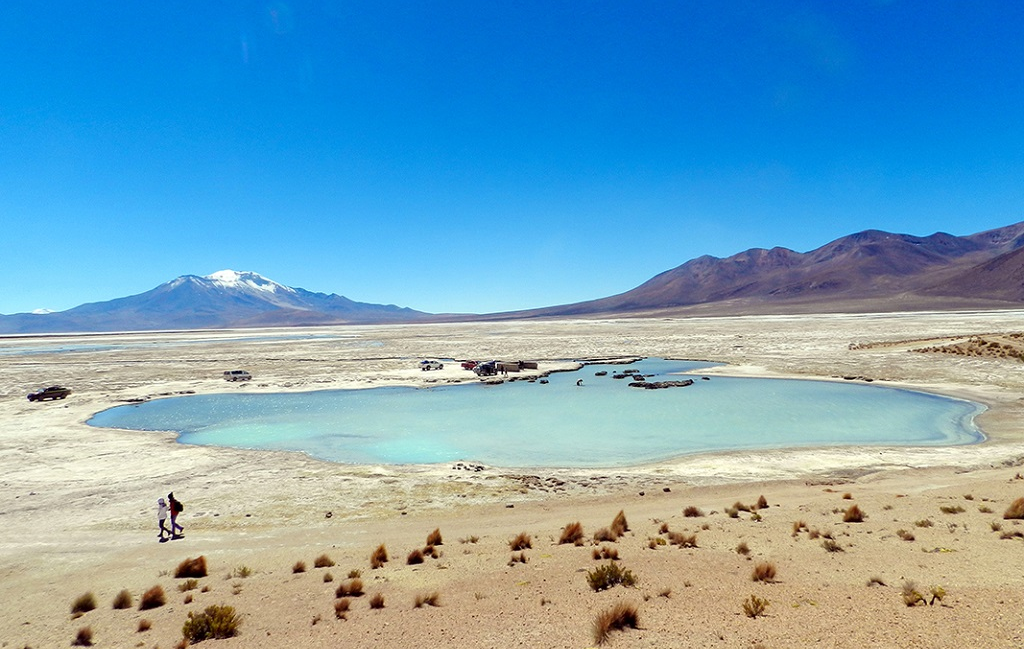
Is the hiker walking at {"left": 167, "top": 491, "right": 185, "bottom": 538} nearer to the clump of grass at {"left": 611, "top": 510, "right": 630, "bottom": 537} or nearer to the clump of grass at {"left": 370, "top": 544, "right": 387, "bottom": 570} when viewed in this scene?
the clump of grass at {"left": 370, "top": 544, "right": 387, "bottom": 570}

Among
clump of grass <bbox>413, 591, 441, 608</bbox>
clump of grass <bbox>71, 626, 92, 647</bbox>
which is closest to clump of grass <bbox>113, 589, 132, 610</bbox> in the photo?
clump of grass <bbox>71, 626, 92, 647</bbox>

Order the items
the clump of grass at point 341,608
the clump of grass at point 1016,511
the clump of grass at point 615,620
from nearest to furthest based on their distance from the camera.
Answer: the clump of grass at point 615,620
the clump of grass at point 341,608
the clump of grass at point 1016,511

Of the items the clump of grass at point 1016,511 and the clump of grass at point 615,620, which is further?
the clump of grass at point 1016,511

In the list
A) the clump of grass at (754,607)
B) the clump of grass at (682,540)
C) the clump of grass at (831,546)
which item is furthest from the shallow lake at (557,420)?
the clump of grass at (754,607)

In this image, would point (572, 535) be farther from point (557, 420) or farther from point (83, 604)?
point (557, 420)

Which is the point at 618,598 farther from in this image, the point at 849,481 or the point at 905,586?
the point at 849,481

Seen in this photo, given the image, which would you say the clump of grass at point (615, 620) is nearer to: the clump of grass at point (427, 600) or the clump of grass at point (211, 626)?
the clump of grass at point (427, 600)

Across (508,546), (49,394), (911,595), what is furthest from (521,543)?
(49,394)

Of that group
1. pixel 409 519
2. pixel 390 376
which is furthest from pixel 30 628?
pixel 390 376
